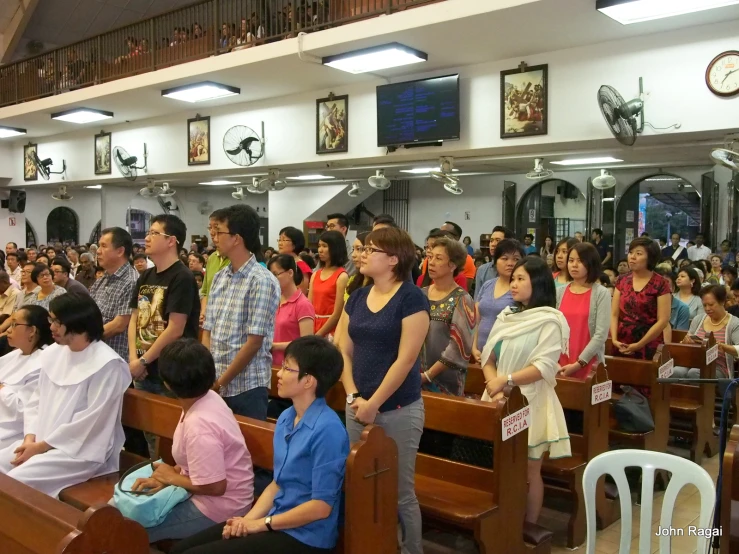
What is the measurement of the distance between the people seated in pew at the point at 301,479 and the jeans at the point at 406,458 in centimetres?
32

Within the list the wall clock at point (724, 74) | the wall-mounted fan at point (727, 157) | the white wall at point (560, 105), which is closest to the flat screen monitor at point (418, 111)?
the white wall at point (560, 105)

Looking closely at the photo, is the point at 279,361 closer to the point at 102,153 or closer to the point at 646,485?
the point at 646,485

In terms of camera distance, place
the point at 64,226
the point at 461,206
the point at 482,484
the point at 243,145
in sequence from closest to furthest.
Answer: the point at 482,484, the point at 243,145, the point at 461,206, the point at 64,226

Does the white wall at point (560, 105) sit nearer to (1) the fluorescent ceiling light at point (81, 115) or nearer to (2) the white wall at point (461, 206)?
(1) the fluorescent ceiling light at point (81, 115)

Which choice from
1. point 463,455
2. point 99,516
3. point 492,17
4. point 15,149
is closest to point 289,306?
point 463,455

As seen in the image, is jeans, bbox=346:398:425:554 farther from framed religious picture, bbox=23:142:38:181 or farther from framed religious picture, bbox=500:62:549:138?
framed religious picture, bbox=23:142:38:181

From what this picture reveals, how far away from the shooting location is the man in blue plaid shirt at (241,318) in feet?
10.5

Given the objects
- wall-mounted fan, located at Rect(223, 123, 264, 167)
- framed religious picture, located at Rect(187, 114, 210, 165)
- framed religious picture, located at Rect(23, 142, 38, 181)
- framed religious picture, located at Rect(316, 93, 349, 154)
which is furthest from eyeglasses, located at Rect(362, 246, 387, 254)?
framed religious picture, located at Rect(23, 142, 38, 181)

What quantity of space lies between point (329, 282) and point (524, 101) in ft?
12.5

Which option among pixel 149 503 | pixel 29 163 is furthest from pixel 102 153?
pixel 149 503

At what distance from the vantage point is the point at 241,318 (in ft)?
10.6

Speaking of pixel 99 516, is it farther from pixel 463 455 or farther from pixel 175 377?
pixel 463 455

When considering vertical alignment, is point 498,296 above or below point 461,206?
below

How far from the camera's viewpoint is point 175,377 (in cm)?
260
